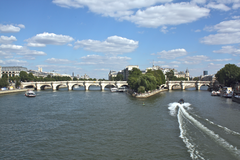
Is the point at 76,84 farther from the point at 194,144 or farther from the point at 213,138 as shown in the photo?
the point at 194,144

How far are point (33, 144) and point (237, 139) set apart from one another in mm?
19410

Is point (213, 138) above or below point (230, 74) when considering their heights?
below

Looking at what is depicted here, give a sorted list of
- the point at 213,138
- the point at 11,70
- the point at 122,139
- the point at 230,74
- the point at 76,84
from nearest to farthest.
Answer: the point at 213,138 < the point at 122,139 < the point at 230,74 < the point at 76,84 < the point at 11,70

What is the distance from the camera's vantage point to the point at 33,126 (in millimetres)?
25328

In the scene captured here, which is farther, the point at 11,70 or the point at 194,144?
the point at 11,70

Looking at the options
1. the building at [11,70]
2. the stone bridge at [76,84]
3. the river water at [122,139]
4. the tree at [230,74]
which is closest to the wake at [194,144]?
the river water at [122,139]

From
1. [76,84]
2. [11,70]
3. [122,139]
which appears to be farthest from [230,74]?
[11,70]

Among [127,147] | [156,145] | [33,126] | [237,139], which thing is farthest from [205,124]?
[33,126]

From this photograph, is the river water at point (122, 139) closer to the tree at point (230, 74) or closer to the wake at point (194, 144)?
the wake at point (194, 144)

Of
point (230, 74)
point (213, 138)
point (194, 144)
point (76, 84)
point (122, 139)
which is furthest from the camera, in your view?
point (76, 84)

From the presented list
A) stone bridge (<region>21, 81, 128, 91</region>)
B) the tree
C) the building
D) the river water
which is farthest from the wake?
the building

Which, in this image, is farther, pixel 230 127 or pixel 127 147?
pixel 230 127

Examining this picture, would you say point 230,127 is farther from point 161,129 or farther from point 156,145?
point 156,145

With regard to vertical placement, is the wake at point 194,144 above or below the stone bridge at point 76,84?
below
